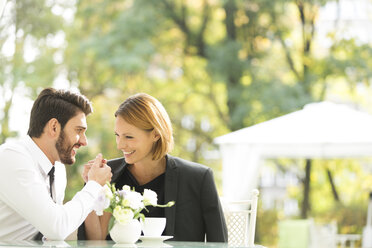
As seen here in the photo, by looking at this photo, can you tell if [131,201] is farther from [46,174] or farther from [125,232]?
[46,174]

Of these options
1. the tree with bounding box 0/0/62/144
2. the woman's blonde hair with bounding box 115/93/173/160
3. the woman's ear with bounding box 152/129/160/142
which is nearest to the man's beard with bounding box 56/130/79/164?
the woman's blonde hair with bounding box 115/93/173/160

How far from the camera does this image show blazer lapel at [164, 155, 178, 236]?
2805 mm

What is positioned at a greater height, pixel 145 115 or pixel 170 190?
pixel 145 115

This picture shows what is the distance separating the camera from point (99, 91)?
47.6 ft

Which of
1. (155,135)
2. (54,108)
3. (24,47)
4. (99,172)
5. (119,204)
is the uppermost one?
(24,47)

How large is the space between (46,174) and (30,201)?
13.5 inches

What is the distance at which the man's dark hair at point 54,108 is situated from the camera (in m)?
2.68

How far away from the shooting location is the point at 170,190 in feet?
9.46

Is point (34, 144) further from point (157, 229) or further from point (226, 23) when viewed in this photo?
point (226, 23)

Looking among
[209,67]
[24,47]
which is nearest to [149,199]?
[209,67]

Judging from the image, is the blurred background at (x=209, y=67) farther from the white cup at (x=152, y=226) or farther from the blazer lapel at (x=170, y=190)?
the white cup at (x=152, y=226)

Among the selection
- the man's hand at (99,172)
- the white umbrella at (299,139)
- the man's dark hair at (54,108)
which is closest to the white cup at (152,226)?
the man's hand at (99,172)

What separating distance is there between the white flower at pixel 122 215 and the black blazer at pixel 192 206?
48 cm

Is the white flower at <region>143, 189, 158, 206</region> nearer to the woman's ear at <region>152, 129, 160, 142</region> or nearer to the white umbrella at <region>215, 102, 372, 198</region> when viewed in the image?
the woman's ear at <region>152, 129, 160, 142</region>
